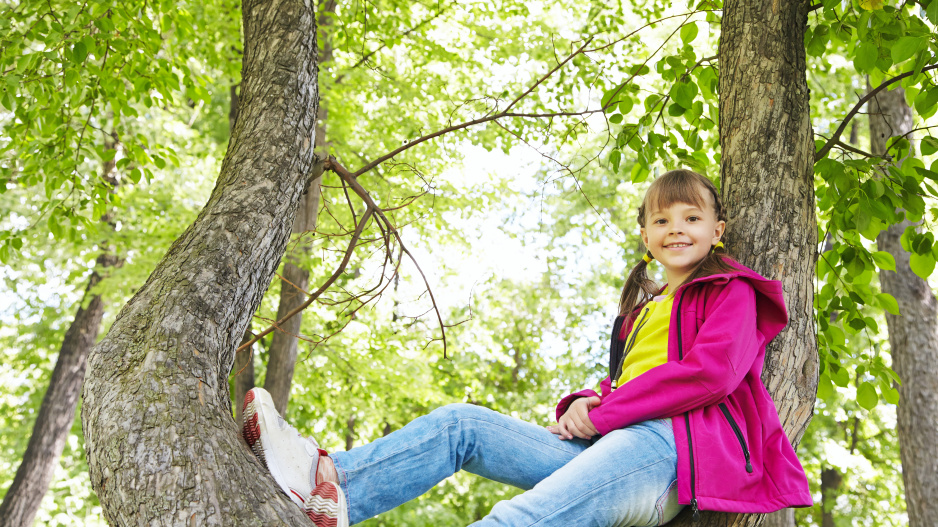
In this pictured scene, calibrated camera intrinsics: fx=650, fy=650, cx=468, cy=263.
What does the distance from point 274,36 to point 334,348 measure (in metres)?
6.54

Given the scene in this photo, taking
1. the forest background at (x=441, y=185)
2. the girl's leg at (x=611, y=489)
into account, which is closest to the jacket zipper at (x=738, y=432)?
the girl's leg at (x=611, y=489)

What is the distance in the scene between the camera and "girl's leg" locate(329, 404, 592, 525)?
1.78 meters

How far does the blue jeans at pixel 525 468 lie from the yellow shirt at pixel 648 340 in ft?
0.79

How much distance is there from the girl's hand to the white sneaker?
79 centimetres

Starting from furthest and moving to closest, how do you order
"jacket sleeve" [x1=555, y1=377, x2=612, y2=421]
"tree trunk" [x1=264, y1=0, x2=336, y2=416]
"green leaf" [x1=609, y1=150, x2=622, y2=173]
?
"tree trunk" [x1=264, y1=0, x2=336, y2=416] → "green leaf" [x1=609, y1=150, x2=622, y2=173] → "jacket sleeve" [x1=555, y1=377, x2=612, y2=421]

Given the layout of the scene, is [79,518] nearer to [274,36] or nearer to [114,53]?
[114,53]

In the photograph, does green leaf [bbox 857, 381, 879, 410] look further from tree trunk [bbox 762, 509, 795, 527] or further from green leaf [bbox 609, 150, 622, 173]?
tree trunk [bbox 762, 509, 795, 527]

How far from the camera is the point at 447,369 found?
13016 mm

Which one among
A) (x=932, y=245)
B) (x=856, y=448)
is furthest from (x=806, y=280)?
(x=856, y=448)

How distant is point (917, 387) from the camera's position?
5098 mm

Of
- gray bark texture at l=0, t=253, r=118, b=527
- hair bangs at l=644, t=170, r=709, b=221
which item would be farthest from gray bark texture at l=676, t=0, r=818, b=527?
gray bark texture at l=0, t=253, r=118, b=527

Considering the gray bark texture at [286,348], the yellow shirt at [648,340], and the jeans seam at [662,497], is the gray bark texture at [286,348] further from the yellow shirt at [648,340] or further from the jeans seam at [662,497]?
the jeans seam at [662,497]

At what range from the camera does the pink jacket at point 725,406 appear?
1.75 metres

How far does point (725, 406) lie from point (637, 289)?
2.38 ft
